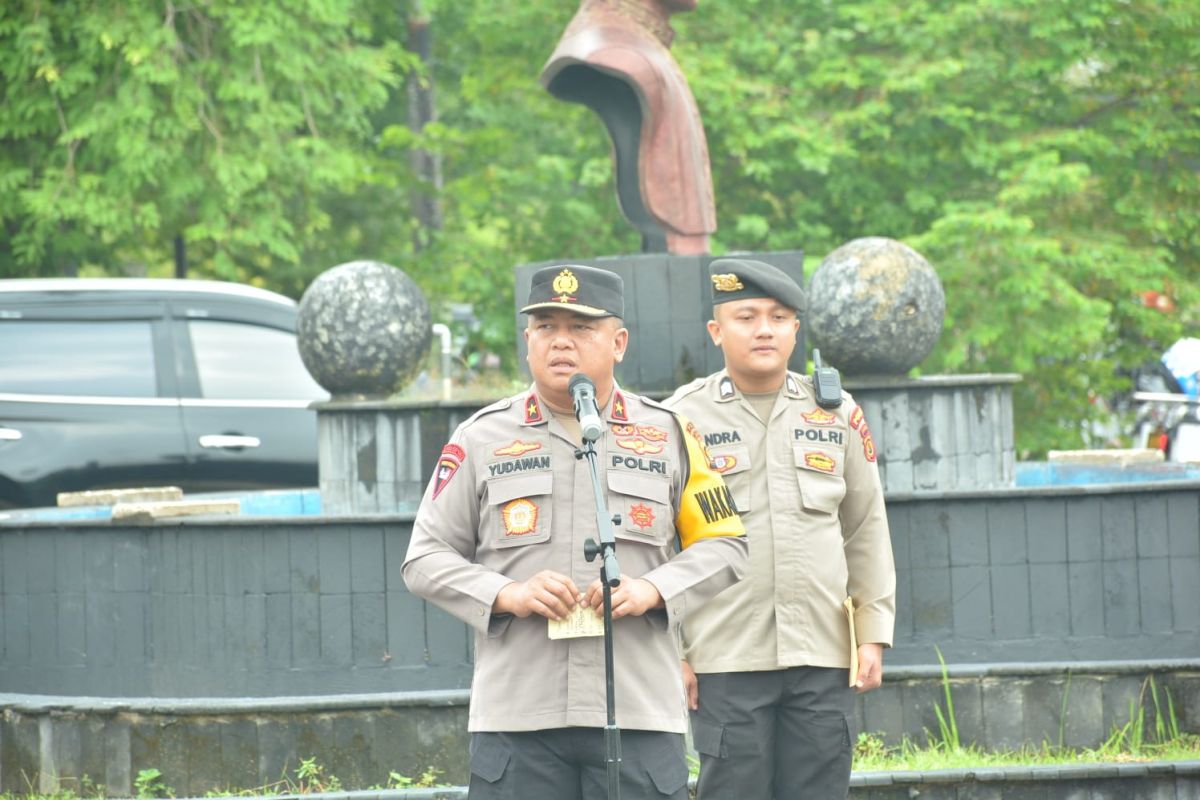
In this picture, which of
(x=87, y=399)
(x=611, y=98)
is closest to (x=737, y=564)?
(x=611, y=98)

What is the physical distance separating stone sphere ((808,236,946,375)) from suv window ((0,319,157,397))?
4.85 meters

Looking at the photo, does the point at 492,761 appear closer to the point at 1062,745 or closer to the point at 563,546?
the point at 563,546

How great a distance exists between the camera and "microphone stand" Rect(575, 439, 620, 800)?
12.3 ft

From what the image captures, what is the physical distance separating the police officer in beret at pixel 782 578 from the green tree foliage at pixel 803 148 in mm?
11099

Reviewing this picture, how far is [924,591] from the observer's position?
7352 millimetres

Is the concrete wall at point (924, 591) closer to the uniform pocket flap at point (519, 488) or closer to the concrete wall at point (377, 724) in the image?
the concrete wall at point (377, 724)

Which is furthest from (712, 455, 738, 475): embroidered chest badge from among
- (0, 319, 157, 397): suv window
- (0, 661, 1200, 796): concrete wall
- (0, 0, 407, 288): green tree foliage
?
(0, 0, 407, 288): green tree foliage

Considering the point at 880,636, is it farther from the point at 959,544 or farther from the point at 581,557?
the point at 959,544

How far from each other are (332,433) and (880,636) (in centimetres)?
482

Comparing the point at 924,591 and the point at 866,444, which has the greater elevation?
the point at 866,444

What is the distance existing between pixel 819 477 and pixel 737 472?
228mm

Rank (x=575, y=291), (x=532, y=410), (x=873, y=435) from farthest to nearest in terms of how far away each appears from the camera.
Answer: (x=873, y=435)
(x=532, y=410)
(x=575, y=291)

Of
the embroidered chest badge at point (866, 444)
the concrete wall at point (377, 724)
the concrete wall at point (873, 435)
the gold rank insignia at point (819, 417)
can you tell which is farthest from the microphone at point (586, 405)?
the concrete wall at point (873, 435)

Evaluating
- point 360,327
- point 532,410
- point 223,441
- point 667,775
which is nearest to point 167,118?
point 223,441
